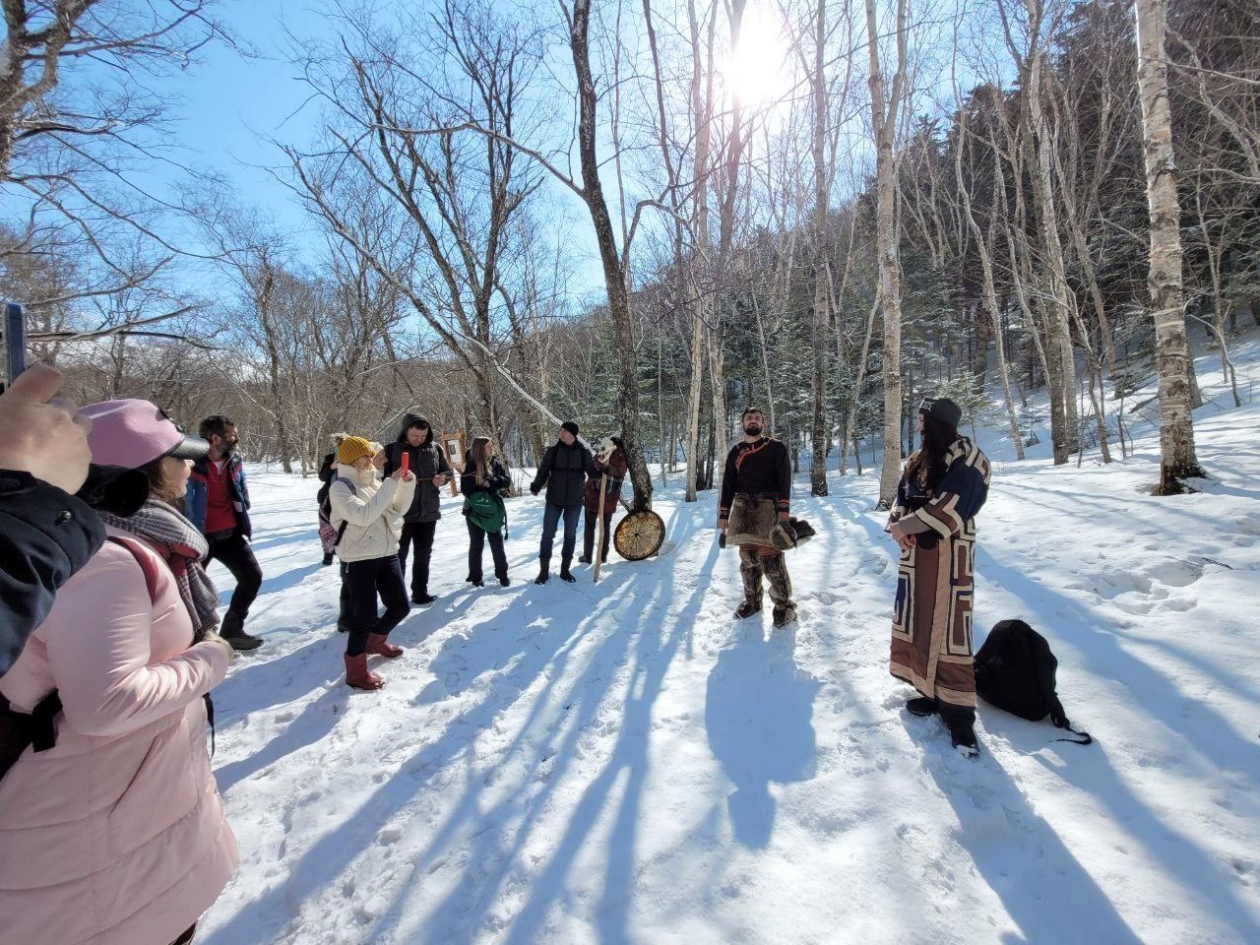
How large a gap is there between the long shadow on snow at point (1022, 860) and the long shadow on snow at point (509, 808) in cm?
195

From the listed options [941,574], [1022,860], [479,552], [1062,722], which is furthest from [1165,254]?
[479,552]

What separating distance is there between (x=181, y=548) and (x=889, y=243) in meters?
10.3

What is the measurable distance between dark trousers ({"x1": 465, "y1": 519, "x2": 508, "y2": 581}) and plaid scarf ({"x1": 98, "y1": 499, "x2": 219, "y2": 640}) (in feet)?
12.5

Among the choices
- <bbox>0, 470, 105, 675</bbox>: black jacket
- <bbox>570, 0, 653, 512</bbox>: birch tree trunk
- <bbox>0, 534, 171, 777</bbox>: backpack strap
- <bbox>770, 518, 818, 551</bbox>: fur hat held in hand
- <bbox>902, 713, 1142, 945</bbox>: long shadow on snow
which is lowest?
<bbox>902, 713, 1142, 945</bbox>: long shadow on snow

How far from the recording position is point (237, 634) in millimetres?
4469

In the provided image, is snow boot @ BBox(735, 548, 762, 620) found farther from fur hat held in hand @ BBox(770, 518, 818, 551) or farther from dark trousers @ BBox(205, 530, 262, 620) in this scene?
dark trousers @ BBox(205, 530, 262, 620)

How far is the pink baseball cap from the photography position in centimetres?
151

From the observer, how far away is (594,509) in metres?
6.38

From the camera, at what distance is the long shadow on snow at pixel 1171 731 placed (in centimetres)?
198

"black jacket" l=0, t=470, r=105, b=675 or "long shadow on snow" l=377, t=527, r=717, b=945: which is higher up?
"black jacket" l=0, t=470, r=105, b=675

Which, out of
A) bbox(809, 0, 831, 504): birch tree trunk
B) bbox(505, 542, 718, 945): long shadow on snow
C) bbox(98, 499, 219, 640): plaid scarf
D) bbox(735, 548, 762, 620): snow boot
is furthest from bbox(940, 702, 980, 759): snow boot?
bbox(809, 0, 831, 504): birch tree trunk

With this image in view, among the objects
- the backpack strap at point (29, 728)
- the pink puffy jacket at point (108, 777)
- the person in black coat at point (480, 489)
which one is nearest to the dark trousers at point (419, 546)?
the person in black coat at point (480, 489)

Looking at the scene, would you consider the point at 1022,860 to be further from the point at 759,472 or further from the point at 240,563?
the point at 240,563

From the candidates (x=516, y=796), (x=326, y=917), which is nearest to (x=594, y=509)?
(x=516, y=796)
